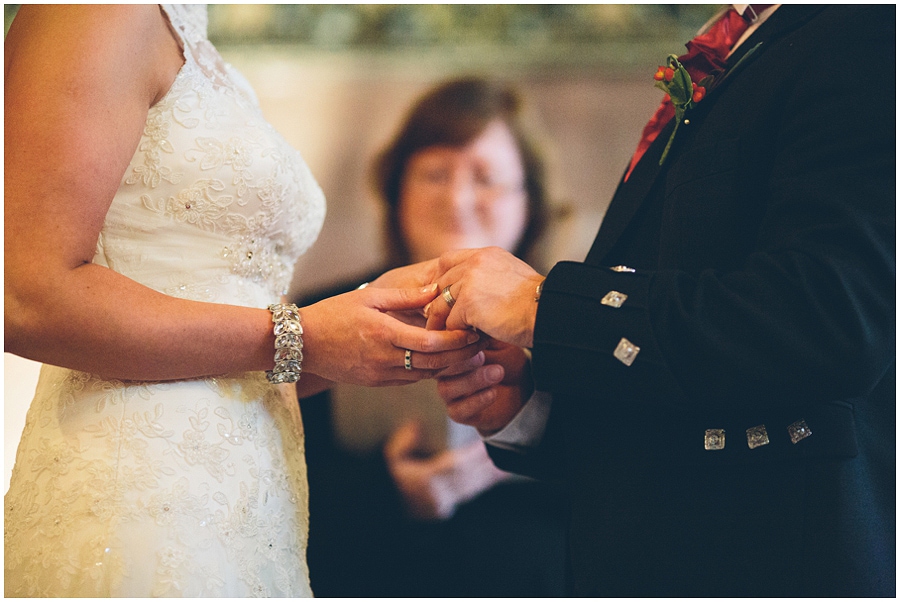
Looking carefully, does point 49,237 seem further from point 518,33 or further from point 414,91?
point 518,33

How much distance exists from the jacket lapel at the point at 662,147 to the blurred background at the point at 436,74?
37.0 inches

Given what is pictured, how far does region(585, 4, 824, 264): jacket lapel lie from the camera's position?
1.11 m

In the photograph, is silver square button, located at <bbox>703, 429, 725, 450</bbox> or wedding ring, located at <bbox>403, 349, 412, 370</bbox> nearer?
silver square button, located at <bbox>703, 429, 725, 450</bbox>

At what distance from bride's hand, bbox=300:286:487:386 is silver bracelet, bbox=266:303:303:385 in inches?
0.9

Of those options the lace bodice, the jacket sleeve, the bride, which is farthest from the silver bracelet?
the jacket sleeve

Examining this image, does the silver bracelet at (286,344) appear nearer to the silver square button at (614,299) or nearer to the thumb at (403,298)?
the thumb at (403,298)

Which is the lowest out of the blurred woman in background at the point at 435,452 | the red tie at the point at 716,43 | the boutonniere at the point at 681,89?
the blurred woman in background at the point at 435,452

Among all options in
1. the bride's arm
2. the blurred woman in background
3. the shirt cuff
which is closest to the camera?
the bride's arm

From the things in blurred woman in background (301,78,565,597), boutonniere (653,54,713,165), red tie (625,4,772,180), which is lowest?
blurred woman in background (301,78,565,597)

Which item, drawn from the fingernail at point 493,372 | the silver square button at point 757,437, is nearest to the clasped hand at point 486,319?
the fingernail at point 493,372

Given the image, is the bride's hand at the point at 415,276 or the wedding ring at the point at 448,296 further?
the bride's hand at the point at 415,276

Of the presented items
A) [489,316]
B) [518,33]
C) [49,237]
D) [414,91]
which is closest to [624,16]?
[518,33]

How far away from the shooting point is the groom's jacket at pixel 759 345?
91 cm

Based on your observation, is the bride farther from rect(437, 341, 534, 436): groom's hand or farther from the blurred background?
the blurred background
